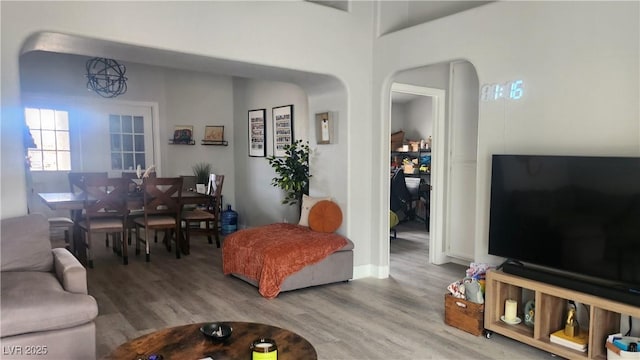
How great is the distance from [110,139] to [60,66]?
4.01ft

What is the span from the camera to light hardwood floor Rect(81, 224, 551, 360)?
9.78 feet

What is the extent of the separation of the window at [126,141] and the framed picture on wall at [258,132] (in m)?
1.75

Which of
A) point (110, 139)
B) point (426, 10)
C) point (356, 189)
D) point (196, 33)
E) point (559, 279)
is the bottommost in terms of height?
point (559, 279)

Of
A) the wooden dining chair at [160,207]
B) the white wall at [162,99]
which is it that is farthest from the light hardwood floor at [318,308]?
the white wall at [162,99]

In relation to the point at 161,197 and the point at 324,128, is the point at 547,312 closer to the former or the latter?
the point at 324,128

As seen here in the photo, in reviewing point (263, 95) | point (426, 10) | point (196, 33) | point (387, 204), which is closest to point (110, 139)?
point (263, 95)

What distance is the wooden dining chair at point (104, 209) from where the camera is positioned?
479 cm

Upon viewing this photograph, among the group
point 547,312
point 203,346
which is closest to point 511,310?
point 547,312

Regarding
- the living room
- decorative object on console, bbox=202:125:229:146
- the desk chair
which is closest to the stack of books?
the living room

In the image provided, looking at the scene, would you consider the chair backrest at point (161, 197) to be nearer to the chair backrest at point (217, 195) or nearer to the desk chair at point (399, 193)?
the chair backrest at point (217, 195)

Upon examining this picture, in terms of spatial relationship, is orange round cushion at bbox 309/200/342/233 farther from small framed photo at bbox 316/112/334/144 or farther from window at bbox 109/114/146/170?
window at bbox 109/114/146/170

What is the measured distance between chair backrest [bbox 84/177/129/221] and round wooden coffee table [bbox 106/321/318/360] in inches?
126

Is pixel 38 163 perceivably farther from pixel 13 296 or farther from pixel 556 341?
pixel 556 341

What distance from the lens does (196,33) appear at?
11.7 ft
